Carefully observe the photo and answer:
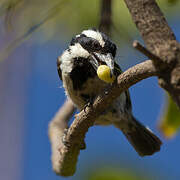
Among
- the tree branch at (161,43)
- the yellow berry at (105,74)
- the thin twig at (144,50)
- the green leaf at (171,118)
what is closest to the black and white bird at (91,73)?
the yellow berry at (105,74)

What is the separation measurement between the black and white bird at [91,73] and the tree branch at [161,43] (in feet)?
2.90

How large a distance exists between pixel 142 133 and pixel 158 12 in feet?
6.72

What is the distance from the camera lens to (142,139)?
3291mm

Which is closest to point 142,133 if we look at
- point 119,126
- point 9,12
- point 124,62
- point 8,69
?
A: point 119,126

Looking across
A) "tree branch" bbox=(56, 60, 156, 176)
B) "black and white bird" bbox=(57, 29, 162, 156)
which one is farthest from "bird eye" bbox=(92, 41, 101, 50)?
"tree branch" bbox=(56, 60, 156, 176)

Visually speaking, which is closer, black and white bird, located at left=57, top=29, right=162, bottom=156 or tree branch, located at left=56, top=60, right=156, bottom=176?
tree branch, located at left=56, top=60, right=156, bottom=176

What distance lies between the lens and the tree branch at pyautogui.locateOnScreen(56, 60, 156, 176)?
5.00 feet

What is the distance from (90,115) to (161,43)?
2.99ft

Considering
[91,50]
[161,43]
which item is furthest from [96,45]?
[161,43]

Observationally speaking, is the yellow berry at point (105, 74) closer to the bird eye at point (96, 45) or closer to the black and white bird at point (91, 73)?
the black and white bird at point (91, 73)

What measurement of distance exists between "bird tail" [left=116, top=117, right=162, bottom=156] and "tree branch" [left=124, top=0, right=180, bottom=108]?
6.47 ft

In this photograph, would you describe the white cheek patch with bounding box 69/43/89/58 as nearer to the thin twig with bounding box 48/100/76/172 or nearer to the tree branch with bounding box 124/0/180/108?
the thin twig with bounding box 48/100/76/172

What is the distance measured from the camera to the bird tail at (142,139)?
3227mm

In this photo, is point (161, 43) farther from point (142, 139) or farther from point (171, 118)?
point (142, 139)
